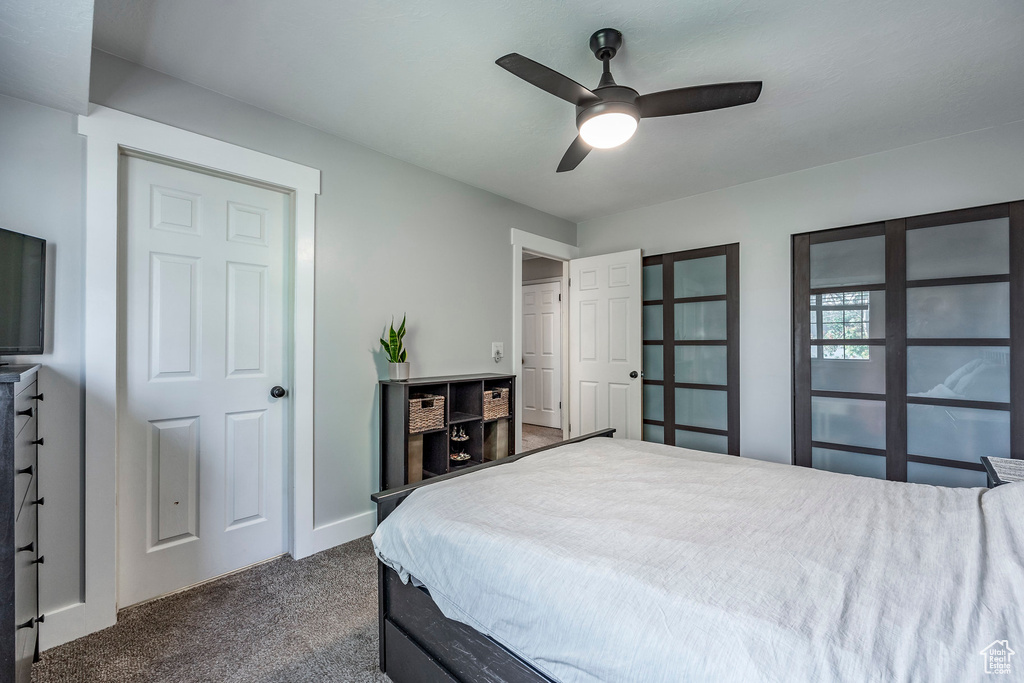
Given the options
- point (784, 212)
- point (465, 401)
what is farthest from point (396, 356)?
point (784, 212)

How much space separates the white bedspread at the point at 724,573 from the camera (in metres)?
0.79

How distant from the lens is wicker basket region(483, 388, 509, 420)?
3.18m

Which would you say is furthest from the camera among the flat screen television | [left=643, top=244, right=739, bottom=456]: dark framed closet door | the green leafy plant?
[left=643, top=244, right=739, bottom=456]: dark framed closet door

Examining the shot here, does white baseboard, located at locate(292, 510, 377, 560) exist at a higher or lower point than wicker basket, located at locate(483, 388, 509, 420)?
lower

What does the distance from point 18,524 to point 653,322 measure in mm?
3751

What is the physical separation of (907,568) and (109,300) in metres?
2.81

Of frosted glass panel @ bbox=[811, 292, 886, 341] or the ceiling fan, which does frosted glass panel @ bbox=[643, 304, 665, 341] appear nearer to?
frosted glass panel @ bbox=[811, 292, 886, 341]

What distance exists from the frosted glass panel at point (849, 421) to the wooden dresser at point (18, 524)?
3.90 m

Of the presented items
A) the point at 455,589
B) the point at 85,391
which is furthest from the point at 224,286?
the point at 455,589

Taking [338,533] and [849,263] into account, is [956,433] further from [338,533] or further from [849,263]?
[338,533]

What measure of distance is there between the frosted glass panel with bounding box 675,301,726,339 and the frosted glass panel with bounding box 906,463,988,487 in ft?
4.56

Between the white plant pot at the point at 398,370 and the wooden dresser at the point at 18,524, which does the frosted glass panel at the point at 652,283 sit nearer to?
the white plant pot at the point at 398,370

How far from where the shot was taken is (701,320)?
361 cm

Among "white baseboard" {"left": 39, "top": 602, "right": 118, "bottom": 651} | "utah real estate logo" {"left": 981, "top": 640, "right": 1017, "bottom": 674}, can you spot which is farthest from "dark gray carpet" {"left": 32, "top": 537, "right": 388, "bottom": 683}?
"utah real estate logo" {"left": 981, "top": 640, "right": 1017, "bottom": 674}
